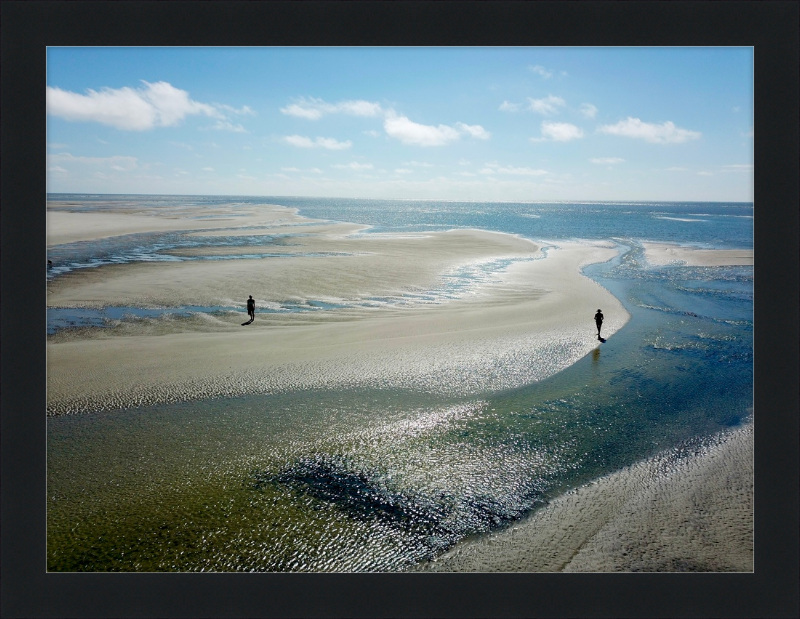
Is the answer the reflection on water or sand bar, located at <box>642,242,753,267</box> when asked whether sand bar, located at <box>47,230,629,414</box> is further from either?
sand bar, located at <box>642,242,753,267</box>

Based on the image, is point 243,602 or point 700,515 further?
point 700,515

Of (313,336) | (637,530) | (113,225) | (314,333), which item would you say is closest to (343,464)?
(637,530)

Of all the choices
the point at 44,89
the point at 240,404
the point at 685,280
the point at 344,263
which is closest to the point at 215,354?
the point at 240,404

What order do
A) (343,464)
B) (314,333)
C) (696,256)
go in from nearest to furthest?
(343,464) → (314,333) → (696,256)

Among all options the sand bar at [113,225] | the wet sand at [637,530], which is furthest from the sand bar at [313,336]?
the sand bar at [113,225]

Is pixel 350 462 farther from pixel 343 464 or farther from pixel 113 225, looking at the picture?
pixel 113 225

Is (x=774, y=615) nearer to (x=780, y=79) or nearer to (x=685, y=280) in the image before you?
(x=780, y=79)

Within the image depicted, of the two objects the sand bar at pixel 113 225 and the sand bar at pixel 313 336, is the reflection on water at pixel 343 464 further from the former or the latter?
the sand bar at pixel 113 225
